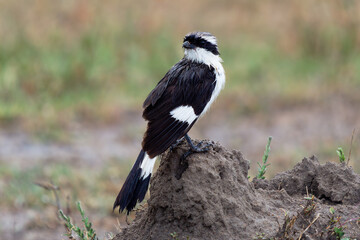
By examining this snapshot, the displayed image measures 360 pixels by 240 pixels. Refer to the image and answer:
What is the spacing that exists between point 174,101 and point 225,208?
707 mm

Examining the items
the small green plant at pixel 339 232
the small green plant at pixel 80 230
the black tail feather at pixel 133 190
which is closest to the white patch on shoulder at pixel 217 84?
the black tail feather at pixel 133 190

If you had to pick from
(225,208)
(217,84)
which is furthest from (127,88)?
(225,208)

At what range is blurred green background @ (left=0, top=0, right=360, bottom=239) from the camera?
7.48 m

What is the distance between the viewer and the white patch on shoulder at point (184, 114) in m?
3.61

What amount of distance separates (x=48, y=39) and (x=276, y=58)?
388 centimetres

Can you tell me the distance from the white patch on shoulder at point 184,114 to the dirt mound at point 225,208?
0.16 metres

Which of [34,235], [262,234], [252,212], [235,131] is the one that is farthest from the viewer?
[235,131]

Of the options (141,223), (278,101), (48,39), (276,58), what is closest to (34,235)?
(141,223)

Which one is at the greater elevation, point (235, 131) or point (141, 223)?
point (235, 131)

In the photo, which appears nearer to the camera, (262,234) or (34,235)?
(262,234)

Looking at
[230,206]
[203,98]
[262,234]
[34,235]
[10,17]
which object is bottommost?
[262,234]

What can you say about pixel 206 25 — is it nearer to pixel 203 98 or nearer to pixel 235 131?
pixel 235 131

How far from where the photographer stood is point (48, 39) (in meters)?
10.7

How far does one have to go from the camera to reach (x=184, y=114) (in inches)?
144
